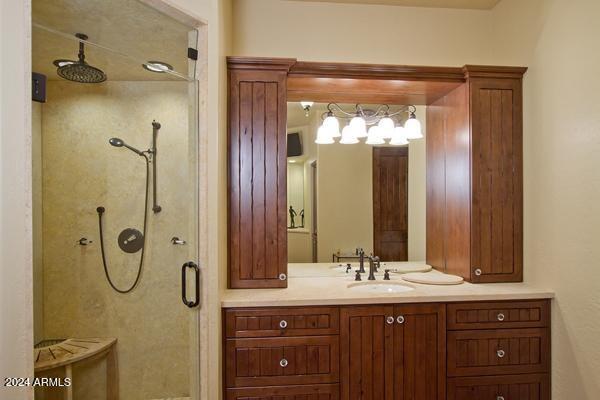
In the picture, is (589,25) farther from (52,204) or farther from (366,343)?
(52,204)

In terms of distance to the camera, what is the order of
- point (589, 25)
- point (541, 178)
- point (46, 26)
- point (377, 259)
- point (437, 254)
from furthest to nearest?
1. point (437, 254)
2. point (377, 259)
3. point (541, 178)
4. point (589, 25)
5. point (46, 26)

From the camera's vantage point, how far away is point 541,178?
202cm

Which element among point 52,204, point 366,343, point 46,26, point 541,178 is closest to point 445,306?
point 366,343

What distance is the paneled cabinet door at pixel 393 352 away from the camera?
1.85 metres

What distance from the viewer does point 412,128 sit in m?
2.46

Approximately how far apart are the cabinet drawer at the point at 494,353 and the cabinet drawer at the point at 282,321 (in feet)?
2.38

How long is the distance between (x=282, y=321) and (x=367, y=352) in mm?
517

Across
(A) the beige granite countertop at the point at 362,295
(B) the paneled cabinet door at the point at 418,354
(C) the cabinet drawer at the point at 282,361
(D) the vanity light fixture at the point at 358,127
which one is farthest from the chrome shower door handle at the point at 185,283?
(D) the vanity light fixture at the point at 358,127

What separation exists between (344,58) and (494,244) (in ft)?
5.40

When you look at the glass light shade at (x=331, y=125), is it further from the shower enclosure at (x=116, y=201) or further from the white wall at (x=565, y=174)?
the white wall at (x=565, y=174)

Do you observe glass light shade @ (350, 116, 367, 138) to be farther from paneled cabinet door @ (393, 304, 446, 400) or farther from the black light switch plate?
the black light switch plate

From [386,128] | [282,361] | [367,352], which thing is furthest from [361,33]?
[282,361]

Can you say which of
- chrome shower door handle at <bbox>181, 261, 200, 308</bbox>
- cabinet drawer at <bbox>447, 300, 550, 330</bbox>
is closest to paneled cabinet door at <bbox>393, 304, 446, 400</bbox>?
cabinet drawer at <bbox>447, 300, 550, 330</bbox>

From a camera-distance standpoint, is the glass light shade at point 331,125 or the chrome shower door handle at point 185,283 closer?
the chrome shower door handle at point 185,283
